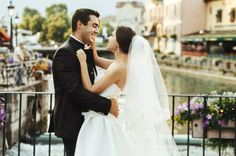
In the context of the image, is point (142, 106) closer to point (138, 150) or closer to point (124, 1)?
point (138, 150)

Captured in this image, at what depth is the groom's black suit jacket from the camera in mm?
3830

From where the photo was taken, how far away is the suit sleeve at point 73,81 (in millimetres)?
3822

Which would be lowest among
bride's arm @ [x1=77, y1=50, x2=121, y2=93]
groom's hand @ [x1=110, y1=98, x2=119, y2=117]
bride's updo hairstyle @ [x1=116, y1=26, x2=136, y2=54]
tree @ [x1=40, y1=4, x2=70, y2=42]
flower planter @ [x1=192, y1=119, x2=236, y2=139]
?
flower planter @ [x1=192, y1=119, x2=236, y2=139]

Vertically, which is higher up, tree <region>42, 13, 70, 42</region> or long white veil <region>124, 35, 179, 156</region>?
tree <region>42, 13, 70, 42</region>

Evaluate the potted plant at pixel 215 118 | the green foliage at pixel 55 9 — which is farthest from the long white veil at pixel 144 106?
the green foliage at pixel 55 9

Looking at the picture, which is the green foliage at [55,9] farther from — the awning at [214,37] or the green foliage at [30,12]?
the awning at [214,37]

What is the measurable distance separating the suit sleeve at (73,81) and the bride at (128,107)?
0.19ft

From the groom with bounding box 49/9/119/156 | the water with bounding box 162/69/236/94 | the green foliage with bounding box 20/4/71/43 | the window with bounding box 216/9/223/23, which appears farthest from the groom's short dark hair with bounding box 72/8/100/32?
the green foliage with bounding box 20/4/71/43

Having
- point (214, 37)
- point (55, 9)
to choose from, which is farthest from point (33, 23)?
point (214, 37)

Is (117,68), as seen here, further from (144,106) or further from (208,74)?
(208,74)

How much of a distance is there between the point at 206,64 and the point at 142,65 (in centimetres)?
4223

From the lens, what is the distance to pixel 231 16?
190 feet

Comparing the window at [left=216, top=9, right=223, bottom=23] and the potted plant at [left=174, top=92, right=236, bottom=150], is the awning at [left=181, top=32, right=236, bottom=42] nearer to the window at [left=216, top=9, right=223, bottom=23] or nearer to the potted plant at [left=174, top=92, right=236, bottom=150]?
the window at [left=216, top=9, right=223, bottom=23]

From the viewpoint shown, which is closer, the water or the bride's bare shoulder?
the bride's bare shoulder
